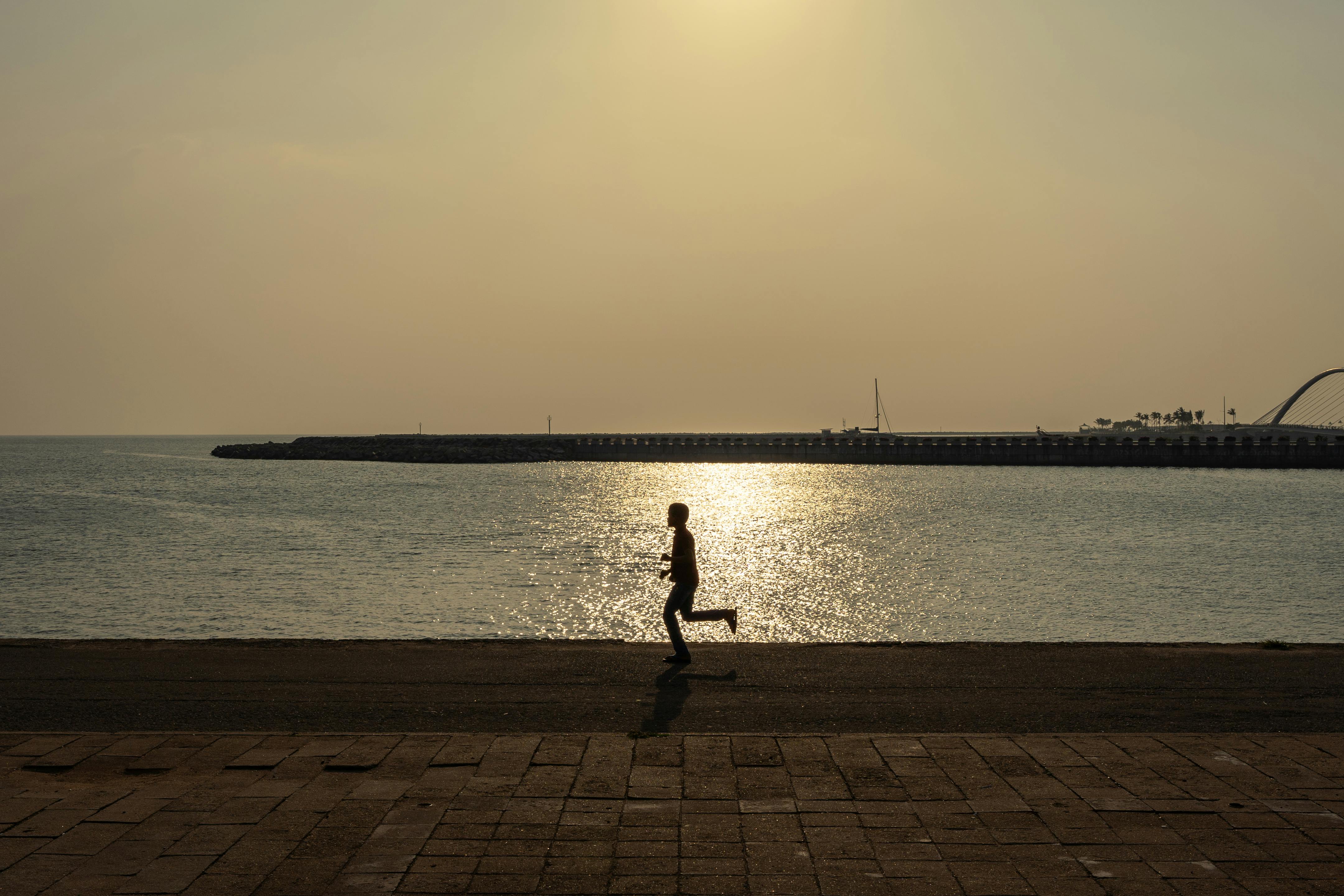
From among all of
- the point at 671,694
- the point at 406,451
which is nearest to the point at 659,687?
the point at 671,694

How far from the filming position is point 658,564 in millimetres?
30766

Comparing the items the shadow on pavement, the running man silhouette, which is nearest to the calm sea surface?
the running man silhouette

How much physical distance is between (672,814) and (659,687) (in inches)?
141

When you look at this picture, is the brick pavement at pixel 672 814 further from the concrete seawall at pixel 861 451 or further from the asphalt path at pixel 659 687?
the concrete seawall at pixel 861 451

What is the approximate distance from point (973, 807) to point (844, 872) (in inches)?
50.6

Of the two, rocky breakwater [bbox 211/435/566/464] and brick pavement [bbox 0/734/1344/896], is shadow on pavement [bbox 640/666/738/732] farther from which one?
rocky breakwater [bbox 211/435/566/464]

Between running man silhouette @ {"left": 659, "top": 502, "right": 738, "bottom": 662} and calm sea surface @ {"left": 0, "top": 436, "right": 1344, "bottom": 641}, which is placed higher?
running man silhouette @ {"left": 659, "top": 502, "right": 738, "bottom": 662}

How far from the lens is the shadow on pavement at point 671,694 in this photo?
843 centimetres

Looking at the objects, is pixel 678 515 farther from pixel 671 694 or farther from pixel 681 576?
pixel 671 694

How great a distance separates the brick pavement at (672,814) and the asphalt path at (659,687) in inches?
28.4

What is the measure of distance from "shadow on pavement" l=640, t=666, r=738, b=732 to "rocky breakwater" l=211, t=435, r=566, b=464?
12552 centimetres

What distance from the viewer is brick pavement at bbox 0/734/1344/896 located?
531 centimetres

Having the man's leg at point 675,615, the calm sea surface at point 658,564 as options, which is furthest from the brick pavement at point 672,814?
the calm sea surface at point 658,564

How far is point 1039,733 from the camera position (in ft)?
26.3
